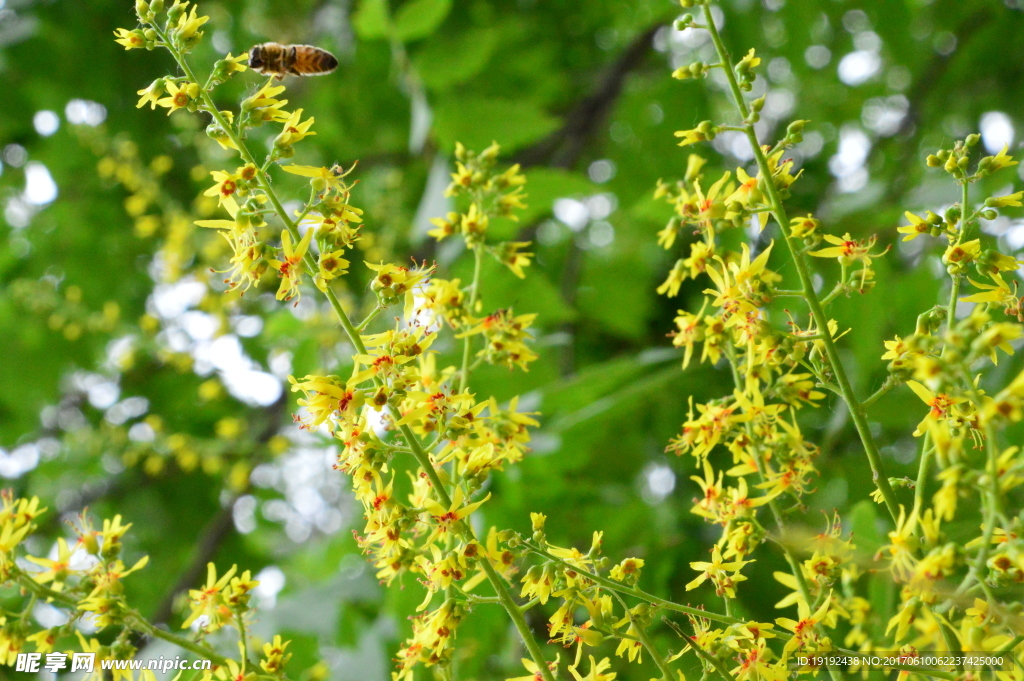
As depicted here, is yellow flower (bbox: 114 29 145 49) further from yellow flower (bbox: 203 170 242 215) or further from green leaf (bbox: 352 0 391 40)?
green leaf (bbox: 352 0 391 40)

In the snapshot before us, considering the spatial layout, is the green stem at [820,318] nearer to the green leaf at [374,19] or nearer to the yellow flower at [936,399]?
the yellow flower at [936,399]

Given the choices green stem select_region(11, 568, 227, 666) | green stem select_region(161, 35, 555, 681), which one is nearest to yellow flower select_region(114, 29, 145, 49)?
green stem select_region(161, 35, 555, 681)

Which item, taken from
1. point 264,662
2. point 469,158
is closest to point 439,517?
point 264,662

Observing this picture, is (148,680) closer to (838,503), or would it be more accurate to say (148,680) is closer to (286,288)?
(286,288)

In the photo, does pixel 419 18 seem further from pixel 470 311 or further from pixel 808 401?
pixel 808 401

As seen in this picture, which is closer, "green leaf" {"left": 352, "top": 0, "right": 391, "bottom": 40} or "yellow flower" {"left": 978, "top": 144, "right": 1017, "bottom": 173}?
"yellow flower" {"left": 978, "top": 144, "right": 1017, "bottom": 173}

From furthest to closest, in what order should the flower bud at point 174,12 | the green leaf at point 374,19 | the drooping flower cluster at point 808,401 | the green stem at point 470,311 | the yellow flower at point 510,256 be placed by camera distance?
the green leaf at point 374,19 → the yellow flower at point 510,256 → the green stem at point 470,311 → the flower bud at point 174,12 → the drooping flower cluster at point 808,401

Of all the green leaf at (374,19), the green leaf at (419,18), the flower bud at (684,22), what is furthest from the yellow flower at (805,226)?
the green leaf at (374,19)
